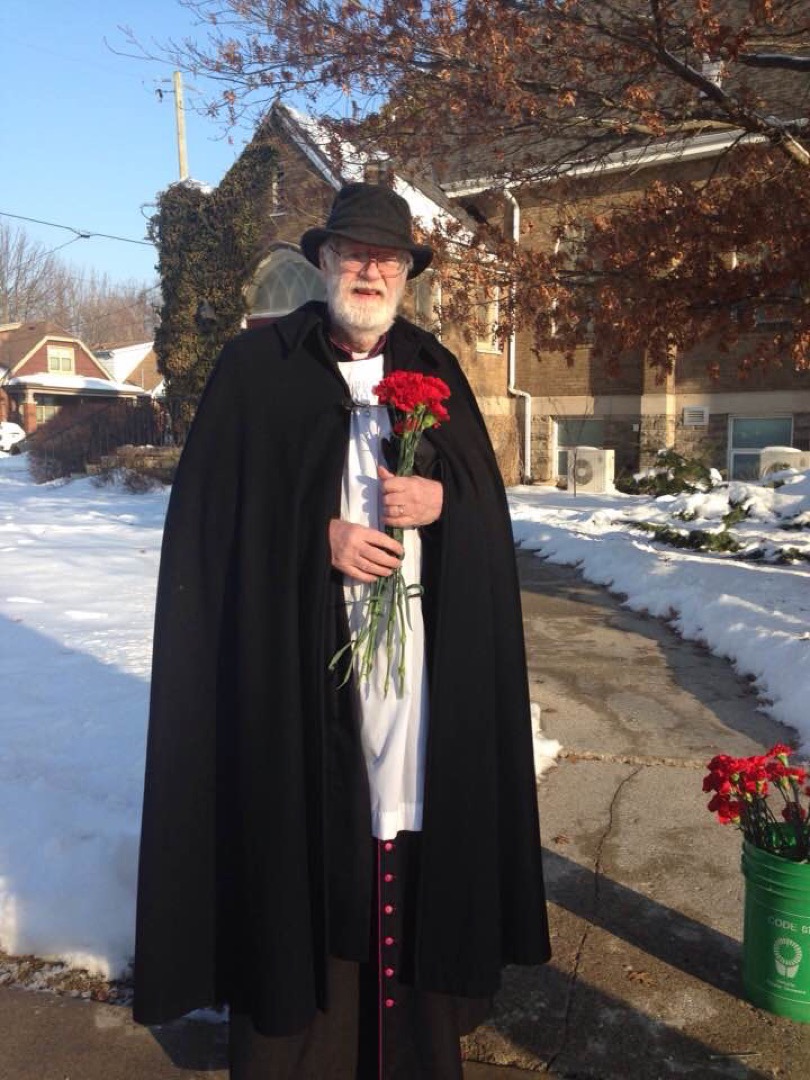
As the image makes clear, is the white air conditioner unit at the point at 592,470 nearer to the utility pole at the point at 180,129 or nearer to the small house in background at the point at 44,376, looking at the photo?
the utility pole at the point at 180,129

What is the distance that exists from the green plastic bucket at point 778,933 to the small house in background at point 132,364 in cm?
5378

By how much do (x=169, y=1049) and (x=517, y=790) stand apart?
129 cm

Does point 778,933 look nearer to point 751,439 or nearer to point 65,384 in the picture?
point 751,439

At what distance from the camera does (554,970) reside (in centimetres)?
296

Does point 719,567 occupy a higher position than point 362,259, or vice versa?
point 362,259

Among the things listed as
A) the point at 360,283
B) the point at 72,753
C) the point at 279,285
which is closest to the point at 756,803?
the point at 360,283

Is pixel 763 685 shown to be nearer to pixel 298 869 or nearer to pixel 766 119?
pixel 766 119

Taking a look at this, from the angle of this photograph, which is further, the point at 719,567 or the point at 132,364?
the point at 132,364

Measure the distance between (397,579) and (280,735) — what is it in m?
0.47

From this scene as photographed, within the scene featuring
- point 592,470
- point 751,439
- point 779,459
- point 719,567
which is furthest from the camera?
point 751,439

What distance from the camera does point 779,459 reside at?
1580 centimetres

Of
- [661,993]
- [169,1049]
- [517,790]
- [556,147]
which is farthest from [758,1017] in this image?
[556,147]

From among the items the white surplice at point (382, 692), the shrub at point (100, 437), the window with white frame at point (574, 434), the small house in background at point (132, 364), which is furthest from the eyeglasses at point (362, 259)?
the small house in background at point (132, 364)

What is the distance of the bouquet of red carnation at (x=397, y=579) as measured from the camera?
215 centimetres
